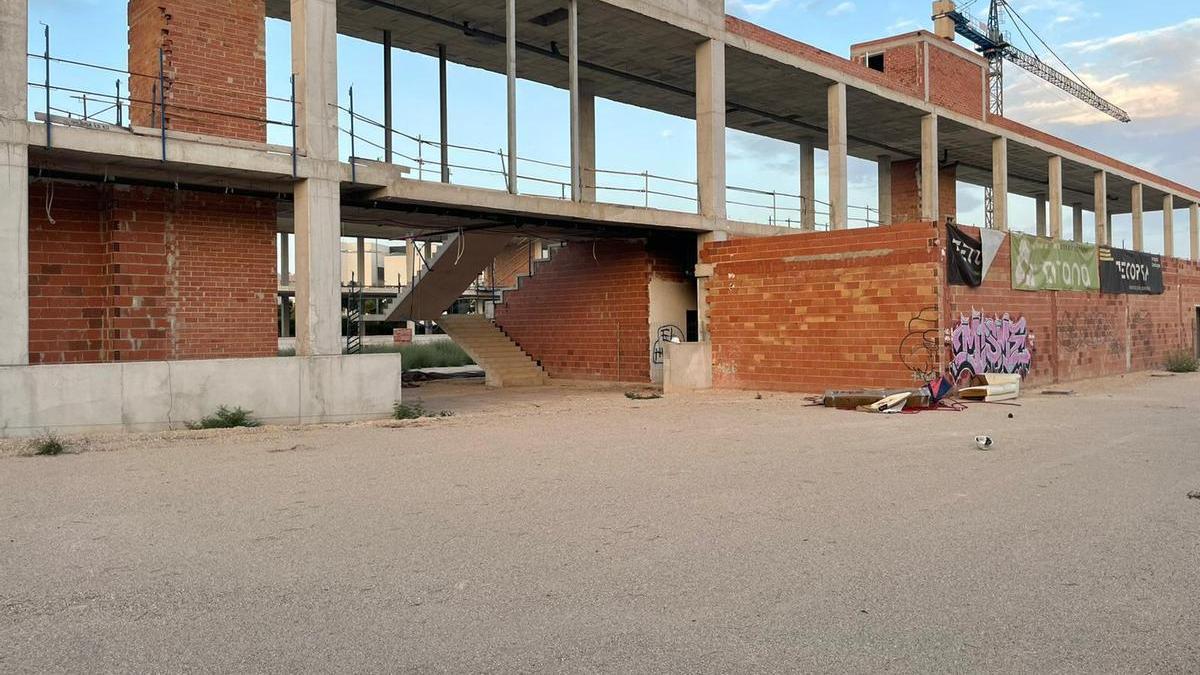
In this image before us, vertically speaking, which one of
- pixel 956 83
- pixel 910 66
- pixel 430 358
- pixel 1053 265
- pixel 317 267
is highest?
pixel 910 66

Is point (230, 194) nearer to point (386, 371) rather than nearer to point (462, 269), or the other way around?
point (386, 371)

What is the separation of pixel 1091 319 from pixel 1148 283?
4.82m

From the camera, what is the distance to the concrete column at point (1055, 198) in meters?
30.2

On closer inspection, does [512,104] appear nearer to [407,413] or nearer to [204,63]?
[204,63]

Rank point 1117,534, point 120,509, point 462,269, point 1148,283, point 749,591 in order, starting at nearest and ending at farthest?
point 749,591
point 1117,534
point 120,509
point 462,269
point 1148,283

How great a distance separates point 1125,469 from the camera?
8.62 meters

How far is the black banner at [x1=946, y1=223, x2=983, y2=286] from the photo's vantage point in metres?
16.4

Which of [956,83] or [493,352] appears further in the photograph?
[956,83]

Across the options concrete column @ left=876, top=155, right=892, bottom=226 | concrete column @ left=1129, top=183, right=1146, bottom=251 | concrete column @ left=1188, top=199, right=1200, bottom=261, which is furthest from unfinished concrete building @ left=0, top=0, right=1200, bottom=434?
concrete column @ left=1188, top=199, right=1200, bottom=261

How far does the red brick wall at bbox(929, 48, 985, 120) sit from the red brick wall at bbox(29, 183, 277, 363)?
20347mm

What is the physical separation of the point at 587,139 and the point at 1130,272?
48.2 feet

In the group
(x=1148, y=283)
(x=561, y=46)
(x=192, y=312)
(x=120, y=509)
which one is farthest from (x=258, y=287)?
(x=1148, y=283)

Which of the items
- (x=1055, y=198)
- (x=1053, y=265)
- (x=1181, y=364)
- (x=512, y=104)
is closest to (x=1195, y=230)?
(x=1055, y=198)

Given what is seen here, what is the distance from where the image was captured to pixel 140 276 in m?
13.0
